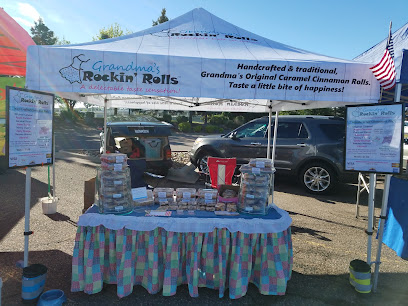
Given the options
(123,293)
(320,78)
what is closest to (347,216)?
(320,78)

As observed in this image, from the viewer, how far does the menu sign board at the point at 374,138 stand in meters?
2.88

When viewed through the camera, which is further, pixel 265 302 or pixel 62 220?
pixel 62 220

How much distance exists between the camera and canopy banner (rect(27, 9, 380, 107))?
2775 millimetres

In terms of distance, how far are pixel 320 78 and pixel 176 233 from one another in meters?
2.20

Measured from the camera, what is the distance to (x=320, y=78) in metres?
3.02

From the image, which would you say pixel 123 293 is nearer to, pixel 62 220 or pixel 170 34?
pixel 62 220

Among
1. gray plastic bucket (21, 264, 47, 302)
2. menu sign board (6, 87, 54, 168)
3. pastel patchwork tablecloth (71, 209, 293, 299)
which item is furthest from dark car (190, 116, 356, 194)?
gray plastic bucket (21, 264, 47, 302)

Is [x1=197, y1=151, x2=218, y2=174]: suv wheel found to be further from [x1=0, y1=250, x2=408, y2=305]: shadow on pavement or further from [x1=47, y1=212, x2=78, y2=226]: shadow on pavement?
[x1=0, y1=250, x2=408, y2=305]: shadow on pavement

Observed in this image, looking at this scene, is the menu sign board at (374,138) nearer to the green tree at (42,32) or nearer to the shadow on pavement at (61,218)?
the shadow on pavement at (61,218)

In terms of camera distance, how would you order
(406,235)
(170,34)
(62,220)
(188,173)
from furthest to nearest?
(188,173), (62,220), (170,34), (406,235)

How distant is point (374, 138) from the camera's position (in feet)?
9.84

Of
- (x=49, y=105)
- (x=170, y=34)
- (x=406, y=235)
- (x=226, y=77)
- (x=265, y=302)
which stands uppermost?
(x=170, y=34)

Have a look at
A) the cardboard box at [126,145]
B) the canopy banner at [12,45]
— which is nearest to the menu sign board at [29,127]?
the canopy banner at [12,45]

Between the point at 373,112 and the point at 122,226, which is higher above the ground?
the point at 373,112
